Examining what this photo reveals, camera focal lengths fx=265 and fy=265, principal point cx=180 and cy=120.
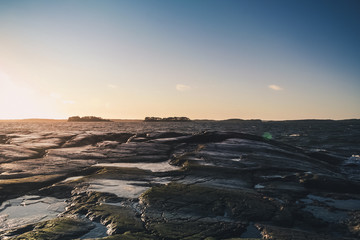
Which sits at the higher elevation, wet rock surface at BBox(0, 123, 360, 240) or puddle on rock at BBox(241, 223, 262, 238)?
wet rock surface at BBox(0, 123, 360, 240)

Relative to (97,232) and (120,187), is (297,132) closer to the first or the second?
(120,187)

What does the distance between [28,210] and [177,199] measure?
12.8ft

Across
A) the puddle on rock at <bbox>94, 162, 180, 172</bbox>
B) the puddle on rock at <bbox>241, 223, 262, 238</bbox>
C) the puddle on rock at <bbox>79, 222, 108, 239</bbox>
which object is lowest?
the puddle on rock at <bbox>241, 223, 262, 238</bbox>

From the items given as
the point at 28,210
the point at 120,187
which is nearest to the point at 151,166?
the point at 120,187

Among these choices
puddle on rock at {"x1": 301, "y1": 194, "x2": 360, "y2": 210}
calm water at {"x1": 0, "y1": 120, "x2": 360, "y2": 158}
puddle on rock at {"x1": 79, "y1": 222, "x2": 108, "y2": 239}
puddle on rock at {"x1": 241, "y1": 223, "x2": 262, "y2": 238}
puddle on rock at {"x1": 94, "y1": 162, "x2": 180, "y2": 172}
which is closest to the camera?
puddle on rock at {"x1": 79, "y1": 222, "x2": 108, "y2": 239}

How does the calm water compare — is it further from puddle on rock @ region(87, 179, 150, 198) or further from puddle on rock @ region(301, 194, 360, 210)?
puddle on rock @ region(87, 179, 150, 198)

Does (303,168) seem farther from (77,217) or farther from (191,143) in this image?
(77,217)

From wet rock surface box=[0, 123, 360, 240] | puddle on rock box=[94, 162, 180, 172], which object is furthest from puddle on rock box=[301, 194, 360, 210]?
puddle on rock box=[94, 162, 180, 172]

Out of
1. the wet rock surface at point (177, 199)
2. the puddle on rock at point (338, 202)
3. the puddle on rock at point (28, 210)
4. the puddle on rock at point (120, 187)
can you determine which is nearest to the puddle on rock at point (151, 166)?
the wet rock surface at point (177, 199)

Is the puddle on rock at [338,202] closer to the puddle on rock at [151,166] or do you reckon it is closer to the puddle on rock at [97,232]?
the puddle on rock at [151,166]

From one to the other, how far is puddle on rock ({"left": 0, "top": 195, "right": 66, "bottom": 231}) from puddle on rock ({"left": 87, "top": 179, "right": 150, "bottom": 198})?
128 centimetres

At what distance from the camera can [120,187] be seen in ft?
28.4

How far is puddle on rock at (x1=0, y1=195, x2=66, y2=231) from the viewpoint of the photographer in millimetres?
6055

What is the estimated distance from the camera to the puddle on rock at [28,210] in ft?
19.9
